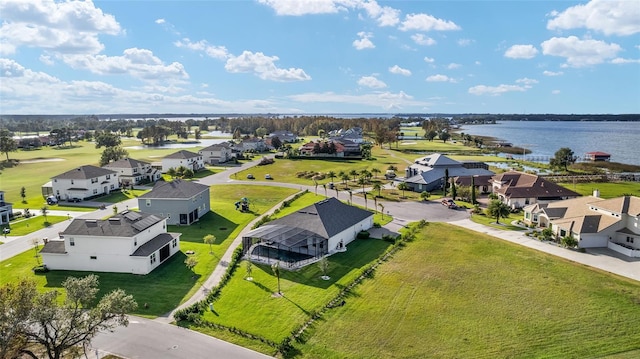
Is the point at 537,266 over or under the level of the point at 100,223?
under

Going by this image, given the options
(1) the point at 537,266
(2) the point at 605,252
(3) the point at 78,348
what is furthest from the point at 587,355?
(3) the point at 78,348

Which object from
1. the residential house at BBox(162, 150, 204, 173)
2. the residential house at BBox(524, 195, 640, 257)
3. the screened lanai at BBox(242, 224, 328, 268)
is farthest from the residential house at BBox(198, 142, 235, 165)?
the residential house at BBox(524, 195, 640, 257)

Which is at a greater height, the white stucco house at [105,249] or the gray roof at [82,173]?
the gray roof at [82,173]

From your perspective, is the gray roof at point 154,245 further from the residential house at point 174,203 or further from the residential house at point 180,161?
the residential house at point 180,161

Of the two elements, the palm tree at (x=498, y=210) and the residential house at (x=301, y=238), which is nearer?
the residential house at (x=301, y=238)

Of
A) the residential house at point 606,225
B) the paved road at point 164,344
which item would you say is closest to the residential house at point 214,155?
the residential house at point 606,225

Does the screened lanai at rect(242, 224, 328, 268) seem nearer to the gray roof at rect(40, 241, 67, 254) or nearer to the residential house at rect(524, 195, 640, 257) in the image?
the gray roof at rect(40, 241, 67, 254)

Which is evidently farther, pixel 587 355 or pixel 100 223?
pixel 100 223

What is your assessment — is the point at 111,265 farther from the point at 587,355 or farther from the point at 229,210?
the point at 587,355
